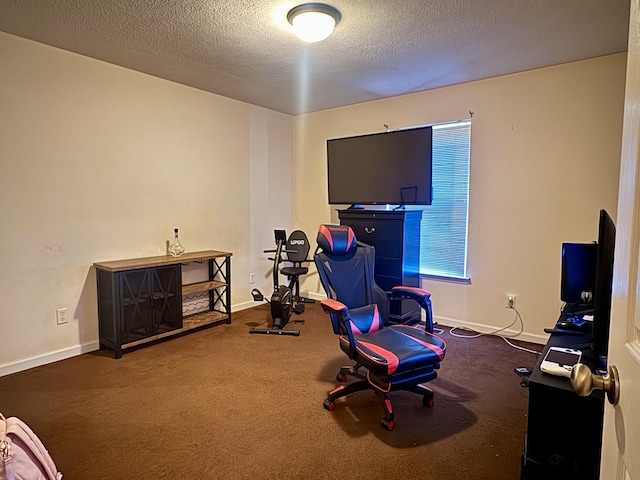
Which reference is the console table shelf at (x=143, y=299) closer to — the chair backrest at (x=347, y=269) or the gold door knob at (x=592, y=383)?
the chair backrest at (x=347, y=269)

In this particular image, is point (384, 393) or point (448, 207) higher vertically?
point (448, 207)

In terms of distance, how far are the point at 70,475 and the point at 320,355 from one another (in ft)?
6.05

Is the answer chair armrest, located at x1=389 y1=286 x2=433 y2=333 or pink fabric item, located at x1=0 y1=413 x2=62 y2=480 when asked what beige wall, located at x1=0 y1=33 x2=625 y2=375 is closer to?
chair armrest, located at x1=389 y1=286 x2=433 y2=333

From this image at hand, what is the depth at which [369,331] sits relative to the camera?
2691 mm

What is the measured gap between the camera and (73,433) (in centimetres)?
215

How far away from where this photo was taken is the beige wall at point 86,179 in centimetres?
287

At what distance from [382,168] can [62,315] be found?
3.15 m

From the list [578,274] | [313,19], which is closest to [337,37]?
[313,19]

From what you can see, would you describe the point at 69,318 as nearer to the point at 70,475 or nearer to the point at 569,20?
the point at 70,475

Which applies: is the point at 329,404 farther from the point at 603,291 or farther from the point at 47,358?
the point at 47,358

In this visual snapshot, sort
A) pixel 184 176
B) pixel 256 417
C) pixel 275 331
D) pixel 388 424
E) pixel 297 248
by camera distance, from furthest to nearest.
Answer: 1. pixel 297 248
2. pixel 184 176
3. pixel 275 331
4. pixel 256 417
5. pixel 388 424

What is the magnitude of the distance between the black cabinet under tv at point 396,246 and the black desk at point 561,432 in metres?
2.16

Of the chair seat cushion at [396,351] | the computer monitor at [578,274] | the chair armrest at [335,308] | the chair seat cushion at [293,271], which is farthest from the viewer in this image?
the chair seat cushion at [293,271]

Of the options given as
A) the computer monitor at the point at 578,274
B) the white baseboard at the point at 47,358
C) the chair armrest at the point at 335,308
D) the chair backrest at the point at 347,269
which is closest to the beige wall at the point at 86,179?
the white baseboard at the point at 47,358
